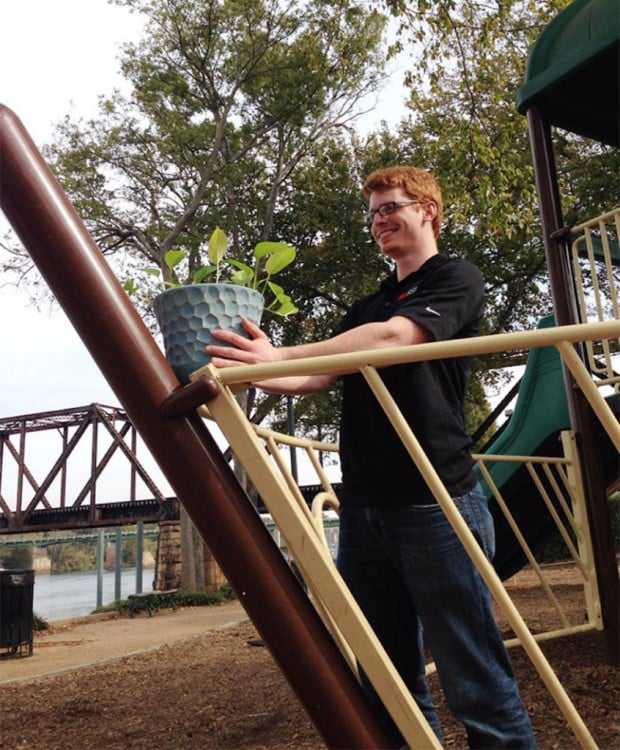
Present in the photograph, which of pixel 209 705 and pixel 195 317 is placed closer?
pixel 195 317

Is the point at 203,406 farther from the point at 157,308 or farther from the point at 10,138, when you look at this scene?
the point at 10,138

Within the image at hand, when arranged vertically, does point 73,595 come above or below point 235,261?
→ below

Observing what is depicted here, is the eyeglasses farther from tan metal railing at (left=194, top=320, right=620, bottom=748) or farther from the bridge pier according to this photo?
the bridge pier

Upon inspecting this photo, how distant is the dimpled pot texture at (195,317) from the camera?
115cm

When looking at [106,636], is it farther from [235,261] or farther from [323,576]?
[323,576]

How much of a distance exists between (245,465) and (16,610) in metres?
8.38

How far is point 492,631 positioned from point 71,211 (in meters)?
1.06

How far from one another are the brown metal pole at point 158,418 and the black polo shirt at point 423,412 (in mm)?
473

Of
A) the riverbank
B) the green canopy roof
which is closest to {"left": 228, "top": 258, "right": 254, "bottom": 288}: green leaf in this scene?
the green canopy roof

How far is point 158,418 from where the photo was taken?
3.44ft

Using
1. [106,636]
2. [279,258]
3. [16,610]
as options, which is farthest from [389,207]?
[106,636]

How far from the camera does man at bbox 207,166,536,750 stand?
1333mm

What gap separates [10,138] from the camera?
1.06m

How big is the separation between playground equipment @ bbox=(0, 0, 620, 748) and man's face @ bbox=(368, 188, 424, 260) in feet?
2.41
